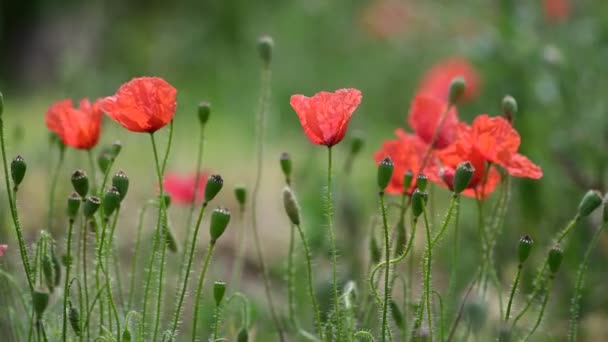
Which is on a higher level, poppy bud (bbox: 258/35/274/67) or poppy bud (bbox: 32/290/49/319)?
poppy bud (bbox: 258/35/274/67)

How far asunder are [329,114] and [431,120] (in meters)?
0.47

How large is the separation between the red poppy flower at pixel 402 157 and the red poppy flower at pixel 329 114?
0.93 feet

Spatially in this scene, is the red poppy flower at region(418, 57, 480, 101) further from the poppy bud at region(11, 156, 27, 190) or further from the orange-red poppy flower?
the poppy bud at region(11, 156, 27, 190)

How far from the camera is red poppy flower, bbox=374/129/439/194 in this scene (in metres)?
1.81

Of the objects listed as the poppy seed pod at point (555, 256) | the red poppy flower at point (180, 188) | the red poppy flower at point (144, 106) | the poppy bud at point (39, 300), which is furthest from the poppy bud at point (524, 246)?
the red poppy flower at point (180, 188)

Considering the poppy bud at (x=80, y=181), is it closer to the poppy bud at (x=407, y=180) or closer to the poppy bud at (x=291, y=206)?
the poppy bud at (x=291, y=206)

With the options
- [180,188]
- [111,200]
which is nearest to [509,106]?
[111,200]

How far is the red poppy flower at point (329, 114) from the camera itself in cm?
153

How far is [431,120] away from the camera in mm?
1961

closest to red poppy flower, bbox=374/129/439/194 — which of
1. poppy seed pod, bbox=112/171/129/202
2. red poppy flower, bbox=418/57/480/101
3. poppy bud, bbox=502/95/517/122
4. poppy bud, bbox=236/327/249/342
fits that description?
poppy bud, bbox=502/95/517/122

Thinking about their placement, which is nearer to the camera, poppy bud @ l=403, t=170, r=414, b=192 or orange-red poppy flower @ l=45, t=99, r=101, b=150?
poppy bud @ l=403, t=170, r=414, b=192

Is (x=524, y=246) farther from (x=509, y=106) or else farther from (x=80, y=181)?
(x=80, y=181)

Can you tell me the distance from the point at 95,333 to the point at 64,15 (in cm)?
583

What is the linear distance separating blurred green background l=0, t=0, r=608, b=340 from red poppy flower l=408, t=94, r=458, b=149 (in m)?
0.21
